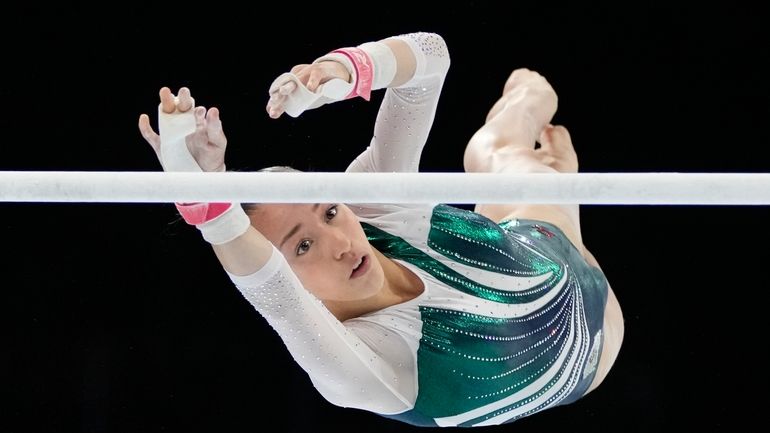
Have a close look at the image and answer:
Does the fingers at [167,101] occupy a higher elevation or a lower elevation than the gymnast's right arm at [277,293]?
higher

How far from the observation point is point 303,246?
5.74 ft

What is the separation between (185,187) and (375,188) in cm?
23

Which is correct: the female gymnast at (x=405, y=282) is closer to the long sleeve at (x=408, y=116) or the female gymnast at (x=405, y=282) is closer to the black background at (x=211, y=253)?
the long sleeve at (x=408, y=116)

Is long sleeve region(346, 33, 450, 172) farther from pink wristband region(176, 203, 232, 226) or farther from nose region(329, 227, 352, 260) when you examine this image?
pink wristband region(176, 203, 232, 226)

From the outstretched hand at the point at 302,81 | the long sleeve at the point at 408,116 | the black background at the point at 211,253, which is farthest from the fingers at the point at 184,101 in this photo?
the black background at the point at 211,253

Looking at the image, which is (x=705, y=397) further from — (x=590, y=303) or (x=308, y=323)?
(x=308, y=323)

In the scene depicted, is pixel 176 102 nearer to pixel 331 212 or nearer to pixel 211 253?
pixel 331 212

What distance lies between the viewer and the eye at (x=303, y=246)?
175 cm

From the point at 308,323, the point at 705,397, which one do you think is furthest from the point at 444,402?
the point at 705,397

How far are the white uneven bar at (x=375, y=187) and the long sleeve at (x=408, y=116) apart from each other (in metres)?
0.59

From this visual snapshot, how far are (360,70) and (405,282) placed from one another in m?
0.38

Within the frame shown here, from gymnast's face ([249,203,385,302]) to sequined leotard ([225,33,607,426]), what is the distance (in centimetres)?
9

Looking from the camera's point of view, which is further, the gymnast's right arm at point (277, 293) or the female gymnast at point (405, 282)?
the female gymnast at point (405, 282)

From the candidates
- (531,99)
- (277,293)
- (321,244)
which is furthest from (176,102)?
(531,99)
